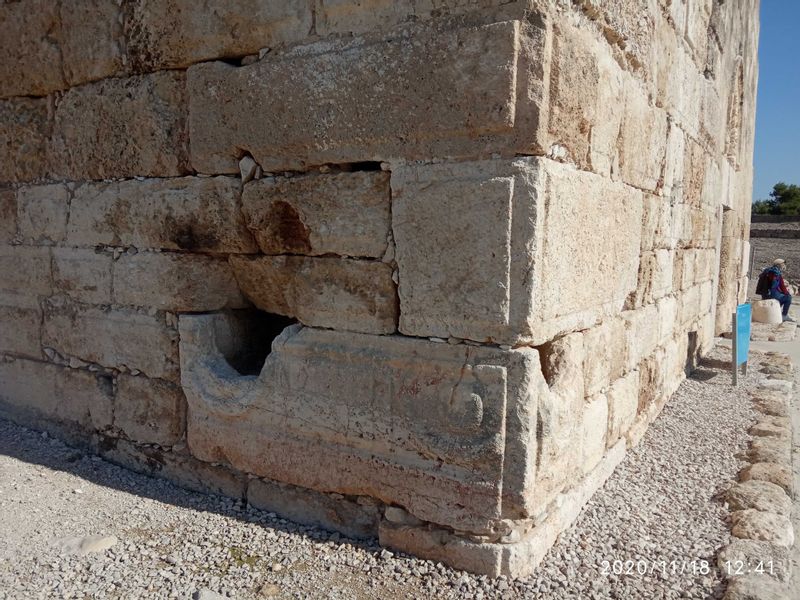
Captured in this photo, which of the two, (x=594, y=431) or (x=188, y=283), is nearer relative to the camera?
(x=594, y=431)

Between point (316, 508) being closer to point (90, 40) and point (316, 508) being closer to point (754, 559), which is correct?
point (754, 559)

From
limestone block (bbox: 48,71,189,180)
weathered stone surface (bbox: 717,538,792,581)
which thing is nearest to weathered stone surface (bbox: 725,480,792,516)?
weathered stone surface (bbox: 717,538,792,581)

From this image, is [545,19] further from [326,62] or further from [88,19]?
[88,19]

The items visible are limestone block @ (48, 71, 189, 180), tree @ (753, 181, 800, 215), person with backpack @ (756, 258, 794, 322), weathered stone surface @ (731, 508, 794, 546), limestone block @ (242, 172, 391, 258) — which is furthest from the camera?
tree @ (753, 181, 800, 215)

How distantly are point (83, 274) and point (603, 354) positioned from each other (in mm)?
2837

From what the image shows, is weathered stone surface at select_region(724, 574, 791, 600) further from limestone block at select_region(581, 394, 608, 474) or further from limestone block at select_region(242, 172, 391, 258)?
limestone block at select_region(242, 172, 391, 258)

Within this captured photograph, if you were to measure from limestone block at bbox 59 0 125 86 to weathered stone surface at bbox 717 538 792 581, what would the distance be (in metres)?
3.65

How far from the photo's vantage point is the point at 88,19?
3.40 meters

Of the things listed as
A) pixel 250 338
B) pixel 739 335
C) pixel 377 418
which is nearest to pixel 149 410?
pixel 250 338

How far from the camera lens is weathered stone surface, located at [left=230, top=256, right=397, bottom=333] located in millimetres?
2559

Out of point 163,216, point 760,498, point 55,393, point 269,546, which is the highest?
point 163,216

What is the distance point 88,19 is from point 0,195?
1.34 m

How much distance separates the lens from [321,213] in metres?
2.67

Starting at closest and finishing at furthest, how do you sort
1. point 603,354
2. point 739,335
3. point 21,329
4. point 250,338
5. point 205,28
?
point 205,28
point 603,354
point 250,338
point 21,329
point 739,335
